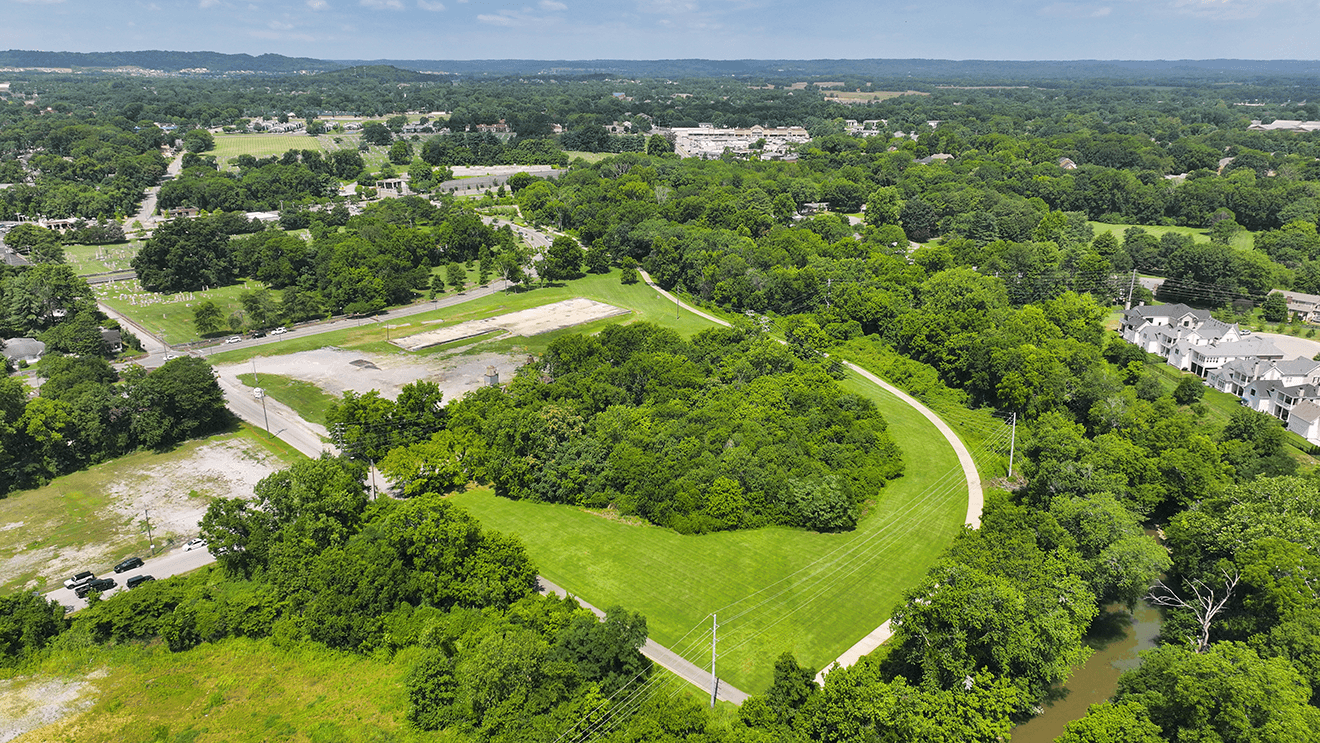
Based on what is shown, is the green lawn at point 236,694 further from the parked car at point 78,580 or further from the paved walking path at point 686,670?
the paved walking path at point 686,670

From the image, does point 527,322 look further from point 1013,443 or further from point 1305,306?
point 1305,306

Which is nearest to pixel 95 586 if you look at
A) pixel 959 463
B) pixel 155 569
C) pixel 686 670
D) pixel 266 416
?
pixel 155 569

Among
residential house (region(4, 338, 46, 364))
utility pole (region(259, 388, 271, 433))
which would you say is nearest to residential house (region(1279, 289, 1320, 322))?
utility pole (region(259, 388, 271, 433))

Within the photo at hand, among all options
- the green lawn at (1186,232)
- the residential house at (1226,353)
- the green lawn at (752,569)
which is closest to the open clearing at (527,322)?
the green lawn at (752,569)

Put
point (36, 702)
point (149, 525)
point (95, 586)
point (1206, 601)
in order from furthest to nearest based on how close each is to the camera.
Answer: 1. point (149, 525)
2. point (95, 586)
3. point (1206, 601)
4. point (36, 702)

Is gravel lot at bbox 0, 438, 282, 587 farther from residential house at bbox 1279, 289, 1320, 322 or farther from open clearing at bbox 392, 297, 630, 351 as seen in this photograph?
residential house at bbox 1279, 289, 1320, 322

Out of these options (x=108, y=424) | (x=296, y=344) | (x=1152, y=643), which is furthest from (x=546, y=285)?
(x=1152, y=643)

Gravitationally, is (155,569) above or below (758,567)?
below
